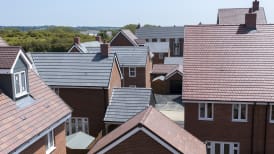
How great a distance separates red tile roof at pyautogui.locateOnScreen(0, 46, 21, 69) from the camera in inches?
568

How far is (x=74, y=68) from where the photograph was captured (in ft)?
99.5

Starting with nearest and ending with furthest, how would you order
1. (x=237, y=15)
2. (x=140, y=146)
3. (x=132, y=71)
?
1. (x=140, y=146)
2. (x=132, y=71)
3. (x=237, y=15)

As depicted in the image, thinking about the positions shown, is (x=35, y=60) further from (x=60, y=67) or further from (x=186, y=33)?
(x=186, y=33)

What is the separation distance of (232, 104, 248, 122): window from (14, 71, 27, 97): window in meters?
13.3

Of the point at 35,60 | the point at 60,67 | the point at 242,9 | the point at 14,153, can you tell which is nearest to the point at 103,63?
the point at 60,67

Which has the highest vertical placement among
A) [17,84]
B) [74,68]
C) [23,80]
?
[23,80]

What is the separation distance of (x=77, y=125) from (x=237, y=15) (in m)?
28.5

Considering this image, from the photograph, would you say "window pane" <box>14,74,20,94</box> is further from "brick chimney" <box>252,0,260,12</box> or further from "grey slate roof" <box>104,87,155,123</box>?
"brick chimney" <box>252,0,260,12</box>

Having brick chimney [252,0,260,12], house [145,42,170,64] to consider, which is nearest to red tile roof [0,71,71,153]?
brick chimney [252,0,260,12]

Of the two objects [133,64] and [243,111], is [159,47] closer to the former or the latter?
[133,64]

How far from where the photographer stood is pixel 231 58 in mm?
24469

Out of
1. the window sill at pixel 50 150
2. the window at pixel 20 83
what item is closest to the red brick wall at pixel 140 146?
the window sill at pixel 50 150

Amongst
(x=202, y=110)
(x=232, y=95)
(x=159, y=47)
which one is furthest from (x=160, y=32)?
(x=232, y=95)

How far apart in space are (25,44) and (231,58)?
2546 inches
